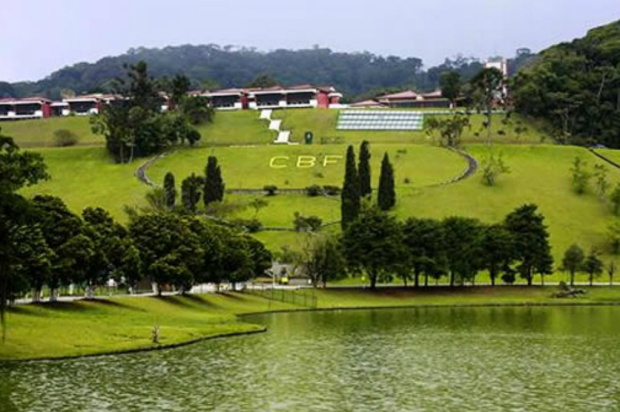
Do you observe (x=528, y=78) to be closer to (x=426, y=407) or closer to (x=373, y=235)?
(x=373, y=235)

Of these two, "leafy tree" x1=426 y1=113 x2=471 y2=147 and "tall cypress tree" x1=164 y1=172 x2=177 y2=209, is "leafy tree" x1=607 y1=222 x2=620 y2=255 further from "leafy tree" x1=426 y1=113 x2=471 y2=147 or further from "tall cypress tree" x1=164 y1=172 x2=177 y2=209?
"tall cypress tree" x1=164 y1=172 x2=177 y2=209

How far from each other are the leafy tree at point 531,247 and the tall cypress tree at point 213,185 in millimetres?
47809

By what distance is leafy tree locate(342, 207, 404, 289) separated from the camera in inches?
4031

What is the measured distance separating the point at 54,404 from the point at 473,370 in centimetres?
2237

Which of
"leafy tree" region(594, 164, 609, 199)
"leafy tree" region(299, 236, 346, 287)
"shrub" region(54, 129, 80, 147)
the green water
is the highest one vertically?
"shrub" region(54, 129, 80, 147)

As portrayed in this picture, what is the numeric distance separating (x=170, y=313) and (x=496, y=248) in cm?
4615

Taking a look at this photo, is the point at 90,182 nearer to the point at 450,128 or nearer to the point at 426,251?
the point at 450,128

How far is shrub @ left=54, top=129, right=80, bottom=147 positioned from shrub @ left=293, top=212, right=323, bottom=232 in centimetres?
8586

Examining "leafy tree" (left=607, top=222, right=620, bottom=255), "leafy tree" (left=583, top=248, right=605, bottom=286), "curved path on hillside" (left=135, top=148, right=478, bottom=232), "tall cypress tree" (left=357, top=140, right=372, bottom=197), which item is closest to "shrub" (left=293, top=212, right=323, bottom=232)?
"curved path on hillside" (left=135, top=148, right=478, bottom=232)

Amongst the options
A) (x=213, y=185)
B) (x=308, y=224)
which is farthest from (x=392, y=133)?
(x=308, y=224)

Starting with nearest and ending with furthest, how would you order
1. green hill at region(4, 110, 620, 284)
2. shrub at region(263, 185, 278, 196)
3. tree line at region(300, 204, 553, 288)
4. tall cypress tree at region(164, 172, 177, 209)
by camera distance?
1. tree line at region(300, 204, 553, 288)
2. green hill at region(4, 110, 620, 284)
3. tall cypress tree at region(164, 172, 177, 209)
4. shrub at region(263, 185, 278, 196)

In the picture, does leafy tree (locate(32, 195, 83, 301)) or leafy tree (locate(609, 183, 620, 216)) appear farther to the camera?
leafy tree (locate(609, 183, 620, 216))

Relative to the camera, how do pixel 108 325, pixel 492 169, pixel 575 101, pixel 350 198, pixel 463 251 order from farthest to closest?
pixel 575 101
pixel 492 169
pixel 350 198
pixel 463 251
pixel 108 325

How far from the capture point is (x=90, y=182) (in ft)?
522
